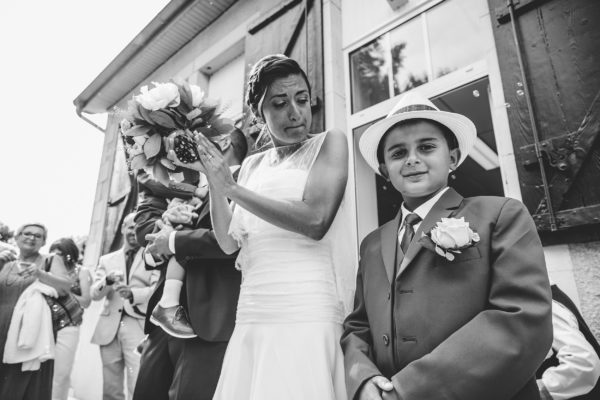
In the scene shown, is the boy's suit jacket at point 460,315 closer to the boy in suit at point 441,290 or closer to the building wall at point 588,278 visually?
the boy in suit at point 441,290

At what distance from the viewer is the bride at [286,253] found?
1.40 meters

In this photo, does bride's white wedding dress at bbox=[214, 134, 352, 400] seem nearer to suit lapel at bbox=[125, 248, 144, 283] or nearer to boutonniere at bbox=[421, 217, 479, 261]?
boutonniere at bbox=[421, 217, 479, 261]

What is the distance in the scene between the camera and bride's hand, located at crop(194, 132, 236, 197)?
1.51m

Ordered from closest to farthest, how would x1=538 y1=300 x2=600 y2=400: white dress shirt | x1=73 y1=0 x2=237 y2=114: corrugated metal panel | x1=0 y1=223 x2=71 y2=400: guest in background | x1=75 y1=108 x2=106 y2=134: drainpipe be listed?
1. x1=538 y1=300 x2=600 y2=400: white dress shirt
2. x1=0 y1=223 x2=71 y2=400: guest in background
3. x1=73 y1=0 x2=237 y2=114: corrugated metal panel
4. x1=75 y1=108 x2=106 y2=134: drainpipe

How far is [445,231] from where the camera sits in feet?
3.76

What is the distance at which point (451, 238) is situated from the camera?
3.72 ft

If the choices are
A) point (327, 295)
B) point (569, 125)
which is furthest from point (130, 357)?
point (569, 125)

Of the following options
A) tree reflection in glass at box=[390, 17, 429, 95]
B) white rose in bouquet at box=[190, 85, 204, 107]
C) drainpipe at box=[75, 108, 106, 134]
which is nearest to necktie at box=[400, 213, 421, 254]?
white rose in bouquet at box=[190, 85, 204, 107]

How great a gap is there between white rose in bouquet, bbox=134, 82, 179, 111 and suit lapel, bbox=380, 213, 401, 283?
111cm

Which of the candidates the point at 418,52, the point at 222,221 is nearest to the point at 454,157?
the point at 222,221

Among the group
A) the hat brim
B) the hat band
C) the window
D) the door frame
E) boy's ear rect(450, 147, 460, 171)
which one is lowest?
boy's ear rect(450, 147, 460, 171)

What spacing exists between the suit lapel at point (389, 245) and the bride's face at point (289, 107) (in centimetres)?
63

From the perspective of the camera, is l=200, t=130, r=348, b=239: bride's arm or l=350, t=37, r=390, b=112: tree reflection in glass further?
l=350, t=37, r=390, b=112: tree reflection in glass

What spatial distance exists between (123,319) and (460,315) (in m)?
3.89
